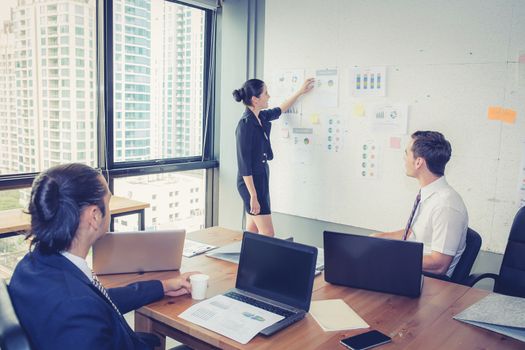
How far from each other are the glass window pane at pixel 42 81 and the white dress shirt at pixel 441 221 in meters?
2.44

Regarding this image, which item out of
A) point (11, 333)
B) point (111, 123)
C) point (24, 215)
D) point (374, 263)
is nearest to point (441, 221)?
point (374, 263)

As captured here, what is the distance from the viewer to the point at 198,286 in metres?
1.69

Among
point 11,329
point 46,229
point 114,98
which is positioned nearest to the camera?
point 11,329

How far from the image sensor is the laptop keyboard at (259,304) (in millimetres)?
1578

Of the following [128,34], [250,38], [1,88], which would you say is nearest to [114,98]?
[128,34]

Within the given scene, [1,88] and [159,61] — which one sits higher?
[159,61]

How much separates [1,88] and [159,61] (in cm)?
135

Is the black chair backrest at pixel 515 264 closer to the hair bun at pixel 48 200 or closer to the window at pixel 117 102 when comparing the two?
the hair bun at pixel 48 200

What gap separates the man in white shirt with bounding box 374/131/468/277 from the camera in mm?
2121

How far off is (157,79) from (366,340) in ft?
10.5

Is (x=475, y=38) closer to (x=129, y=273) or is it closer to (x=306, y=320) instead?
(x=306, y=320)

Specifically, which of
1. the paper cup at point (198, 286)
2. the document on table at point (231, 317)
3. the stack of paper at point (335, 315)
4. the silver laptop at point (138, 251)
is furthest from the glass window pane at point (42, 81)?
the stack of paper at point (335, 315)

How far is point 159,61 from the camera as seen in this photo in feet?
13.4

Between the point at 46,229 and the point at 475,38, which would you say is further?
the point at 475,38
